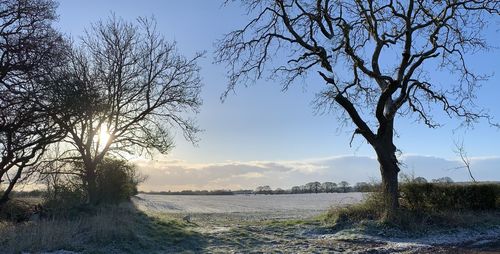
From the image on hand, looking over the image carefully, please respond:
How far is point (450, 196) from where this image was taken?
851 inches

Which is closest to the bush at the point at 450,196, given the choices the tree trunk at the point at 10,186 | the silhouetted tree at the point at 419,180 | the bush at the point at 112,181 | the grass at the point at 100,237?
the silhouetted tree at the point at 419,180

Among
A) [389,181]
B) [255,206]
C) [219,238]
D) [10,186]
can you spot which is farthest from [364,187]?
[255,206]

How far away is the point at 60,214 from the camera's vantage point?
19.9m

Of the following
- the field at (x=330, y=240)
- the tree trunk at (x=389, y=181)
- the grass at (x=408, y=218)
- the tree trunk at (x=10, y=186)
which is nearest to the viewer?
the field at (x=330, y=240)

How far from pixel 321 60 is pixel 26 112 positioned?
45.8ft

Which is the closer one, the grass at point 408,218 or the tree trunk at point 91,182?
the grass at point 408,218

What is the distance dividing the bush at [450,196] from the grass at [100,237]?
992 centimetres

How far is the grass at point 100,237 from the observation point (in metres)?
13.6

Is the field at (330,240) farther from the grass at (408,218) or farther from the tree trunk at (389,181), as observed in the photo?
the tree trunk at (389,181)

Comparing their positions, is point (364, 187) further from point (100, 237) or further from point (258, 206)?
point (258, 206)

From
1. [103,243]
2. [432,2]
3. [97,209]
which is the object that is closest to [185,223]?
[97,209]

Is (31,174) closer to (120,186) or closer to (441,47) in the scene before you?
(120,186)

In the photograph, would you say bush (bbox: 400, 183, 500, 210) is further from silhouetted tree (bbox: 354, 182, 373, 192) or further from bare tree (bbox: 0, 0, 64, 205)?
bare tree (bbox: 0, 0, 64, 205)

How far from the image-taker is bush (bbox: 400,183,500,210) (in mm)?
21562
